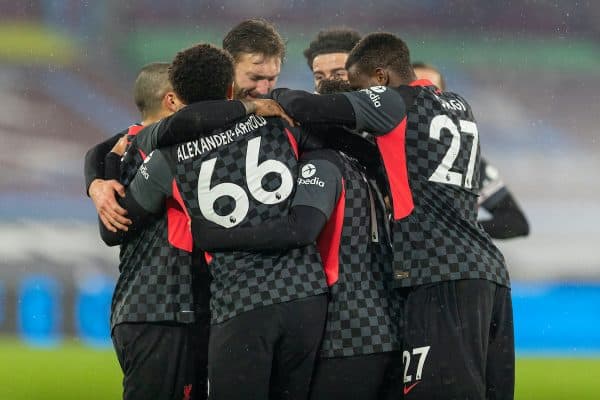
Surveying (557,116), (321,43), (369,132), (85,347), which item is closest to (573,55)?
(557,116)

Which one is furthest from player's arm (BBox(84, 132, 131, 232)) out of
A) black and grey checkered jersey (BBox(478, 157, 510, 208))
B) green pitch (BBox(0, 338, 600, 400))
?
green pitch (BBox(0, 338, 600, 400))

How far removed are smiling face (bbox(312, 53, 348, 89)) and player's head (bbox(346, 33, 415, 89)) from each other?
1577 mm

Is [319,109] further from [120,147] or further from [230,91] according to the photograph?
[120,147]

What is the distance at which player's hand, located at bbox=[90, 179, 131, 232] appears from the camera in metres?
3.83

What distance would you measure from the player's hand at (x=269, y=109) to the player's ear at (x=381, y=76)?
48 cm

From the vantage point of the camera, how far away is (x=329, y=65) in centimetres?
570

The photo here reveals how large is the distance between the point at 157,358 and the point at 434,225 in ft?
3.92

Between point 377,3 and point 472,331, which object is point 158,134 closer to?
point 472,331

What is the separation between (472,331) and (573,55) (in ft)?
22.5

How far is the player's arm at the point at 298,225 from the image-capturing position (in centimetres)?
350

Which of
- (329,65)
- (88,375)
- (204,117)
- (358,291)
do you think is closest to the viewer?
(204,117)

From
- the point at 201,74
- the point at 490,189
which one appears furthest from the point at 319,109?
the point at 490,189

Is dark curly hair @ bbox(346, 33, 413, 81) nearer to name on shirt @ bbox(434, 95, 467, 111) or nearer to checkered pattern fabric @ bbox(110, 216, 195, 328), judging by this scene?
name on shirt @ bbox(434, 95, 467, 111)

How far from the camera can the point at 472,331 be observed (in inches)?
144
